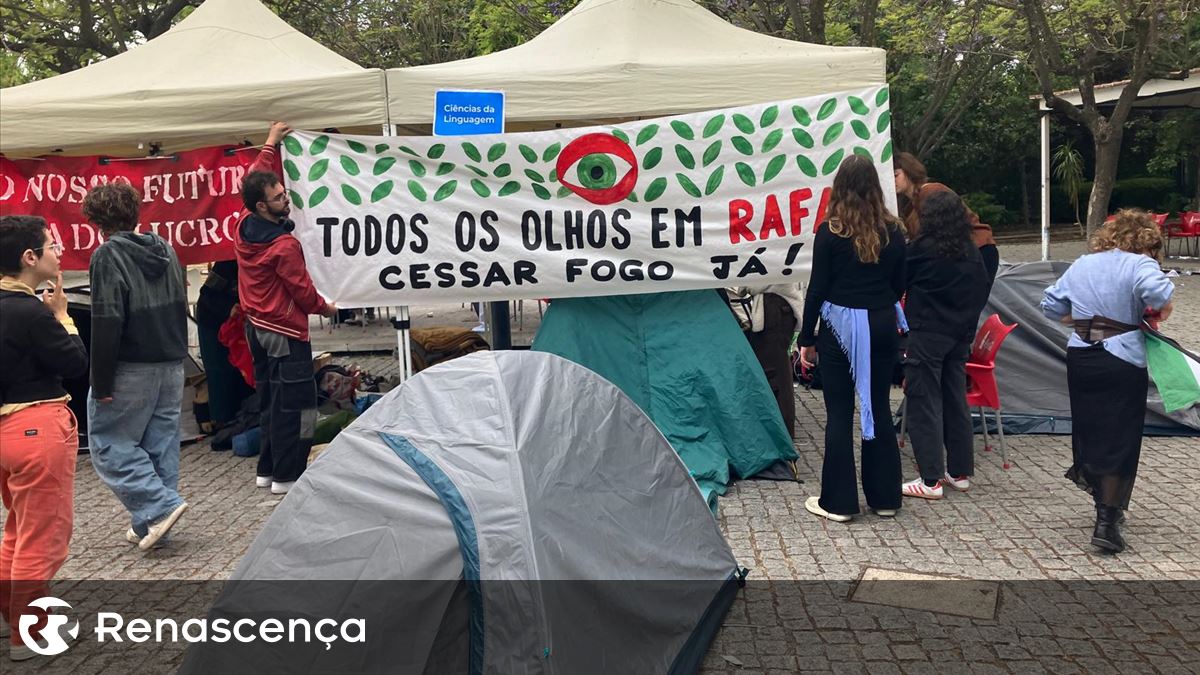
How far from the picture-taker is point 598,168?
634 centimetres

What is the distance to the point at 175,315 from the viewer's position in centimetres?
508

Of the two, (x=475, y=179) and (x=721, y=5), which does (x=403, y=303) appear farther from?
(x=721, y=5)

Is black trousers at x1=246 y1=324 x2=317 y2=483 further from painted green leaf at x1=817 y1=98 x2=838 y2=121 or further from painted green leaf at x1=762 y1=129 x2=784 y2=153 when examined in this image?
painted green leaf at x1=817 y1=98 x2=838 y2=121

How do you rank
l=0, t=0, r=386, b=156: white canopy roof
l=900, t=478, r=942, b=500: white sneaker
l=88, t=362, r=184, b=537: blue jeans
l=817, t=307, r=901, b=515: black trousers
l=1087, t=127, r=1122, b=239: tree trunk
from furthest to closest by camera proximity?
l=1087, t=127, r=1122, b=239: tree trunk < l=0, t=0, r=386, b=156: white canopy roof < l=900, t=478, r=942, b=500: white sneaker < l=817, t=307, r=901, b=515: black trousers < l=88, t=362, r=184, b=537: blue jeans

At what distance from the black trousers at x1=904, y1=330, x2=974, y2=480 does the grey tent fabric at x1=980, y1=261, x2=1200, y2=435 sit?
1.56 m

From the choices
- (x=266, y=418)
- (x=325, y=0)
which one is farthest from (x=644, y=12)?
(x=325, y=0)

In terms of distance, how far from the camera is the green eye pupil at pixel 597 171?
6320 mm

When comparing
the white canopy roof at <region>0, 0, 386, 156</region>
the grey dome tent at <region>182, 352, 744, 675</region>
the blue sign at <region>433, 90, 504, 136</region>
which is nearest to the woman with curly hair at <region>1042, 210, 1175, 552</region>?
the grey dome tent at <region>182, 352, 744, 675</region>

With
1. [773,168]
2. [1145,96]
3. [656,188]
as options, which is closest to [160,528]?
[656,188]

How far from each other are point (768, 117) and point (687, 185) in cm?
66

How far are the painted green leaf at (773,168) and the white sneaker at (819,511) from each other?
2.02 metres

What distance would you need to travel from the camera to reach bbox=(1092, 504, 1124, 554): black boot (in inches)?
189

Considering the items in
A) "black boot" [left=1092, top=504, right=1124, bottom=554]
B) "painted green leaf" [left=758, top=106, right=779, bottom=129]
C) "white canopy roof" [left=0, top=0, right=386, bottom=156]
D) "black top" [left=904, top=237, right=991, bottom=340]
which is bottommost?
"black boot" [left=1092, top=504, right=1124, bottom=554]

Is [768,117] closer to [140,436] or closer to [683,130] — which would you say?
[683,130]
